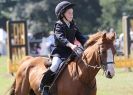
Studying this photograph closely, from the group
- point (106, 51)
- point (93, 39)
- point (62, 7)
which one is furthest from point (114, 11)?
point (106, 51)

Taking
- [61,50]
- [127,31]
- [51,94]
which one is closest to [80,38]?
[61,50]

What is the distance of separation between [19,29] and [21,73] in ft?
49.1

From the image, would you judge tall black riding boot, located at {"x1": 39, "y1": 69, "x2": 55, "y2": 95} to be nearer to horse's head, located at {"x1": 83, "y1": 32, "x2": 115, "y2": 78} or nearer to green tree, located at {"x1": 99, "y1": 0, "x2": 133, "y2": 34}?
horse's head, located at {"x1": 83, "y1": 32, "x2": 115, "y2": 78}

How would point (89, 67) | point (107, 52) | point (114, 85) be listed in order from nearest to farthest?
1. point (107, 52)
2. point (89, 67)
3. point (114, 85)

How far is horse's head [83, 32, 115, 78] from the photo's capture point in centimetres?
1019

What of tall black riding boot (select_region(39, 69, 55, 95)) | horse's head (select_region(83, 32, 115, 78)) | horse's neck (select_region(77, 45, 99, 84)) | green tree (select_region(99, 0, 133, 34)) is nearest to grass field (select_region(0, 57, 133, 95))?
tall black riding boot (select_region(39, 69, 55, 95))

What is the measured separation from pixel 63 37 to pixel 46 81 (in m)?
1.00

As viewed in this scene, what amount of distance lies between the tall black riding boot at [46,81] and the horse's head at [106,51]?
1.18 meters

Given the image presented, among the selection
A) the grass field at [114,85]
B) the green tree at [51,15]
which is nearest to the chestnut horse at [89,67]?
the grass field at [114,85]

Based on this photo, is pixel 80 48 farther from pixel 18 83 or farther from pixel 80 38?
pixel 18 83

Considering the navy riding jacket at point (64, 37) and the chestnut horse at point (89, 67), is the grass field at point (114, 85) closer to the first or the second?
the navy riding jacket at point (64, 37)

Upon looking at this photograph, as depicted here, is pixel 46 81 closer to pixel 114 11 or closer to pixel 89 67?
pixel 89 67

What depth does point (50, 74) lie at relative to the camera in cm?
1147

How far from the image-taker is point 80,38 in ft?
37.6
